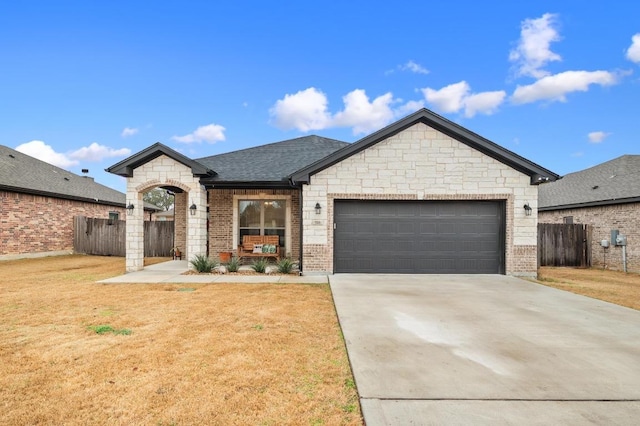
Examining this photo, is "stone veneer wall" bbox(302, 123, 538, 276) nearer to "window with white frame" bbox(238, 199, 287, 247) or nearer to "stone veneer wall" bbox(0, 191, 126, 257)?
"window with white frame" bbox(238, 199, 287, 247)

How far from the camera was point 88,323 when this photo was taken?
200 inches

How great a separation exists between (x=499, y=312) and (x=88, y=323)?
7.31m

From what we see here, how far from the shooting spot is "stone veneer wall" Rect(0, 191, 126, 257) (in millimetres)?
14555

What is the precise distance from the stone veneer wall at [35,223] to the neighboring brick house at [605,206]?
27.2 metres

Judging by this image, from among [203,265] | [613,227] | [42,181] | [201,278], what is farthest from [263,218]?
[613,227]

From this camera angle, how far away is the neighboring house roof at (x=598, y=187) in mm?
13688

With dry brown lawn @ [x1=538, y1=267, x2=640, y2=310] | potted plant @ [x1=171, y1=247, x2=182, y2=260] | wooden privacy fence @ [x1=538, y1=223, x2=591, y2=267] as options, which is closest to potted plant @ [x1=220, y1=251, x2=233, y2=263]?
potted plant @ [x1=171, y1=247, x2=182, y2=260]

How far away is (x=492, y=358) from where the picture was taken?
3773 mm

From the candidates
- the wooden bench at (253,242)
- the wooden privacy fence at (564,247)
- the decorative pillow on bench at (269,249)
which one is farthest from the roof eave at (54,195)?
the wooden privacy fence at (564,247)

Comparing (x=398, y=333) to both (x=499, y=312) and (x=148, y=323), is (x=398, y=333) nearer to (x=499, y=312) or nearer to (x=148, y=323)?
(x=499, y=312)

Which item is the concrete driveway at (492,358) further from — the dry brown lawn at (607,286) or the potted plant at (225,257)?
the potted plant at (225,257)

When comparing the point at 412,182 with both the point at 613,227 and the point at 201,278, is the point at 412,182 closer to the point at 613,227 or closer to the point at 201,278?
the point at 201,278

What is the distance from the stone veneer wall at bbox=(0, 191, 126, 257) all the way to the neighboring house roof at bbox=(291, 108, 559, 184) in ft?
48.5

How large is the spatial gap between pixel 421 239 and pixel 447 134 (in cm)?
357
